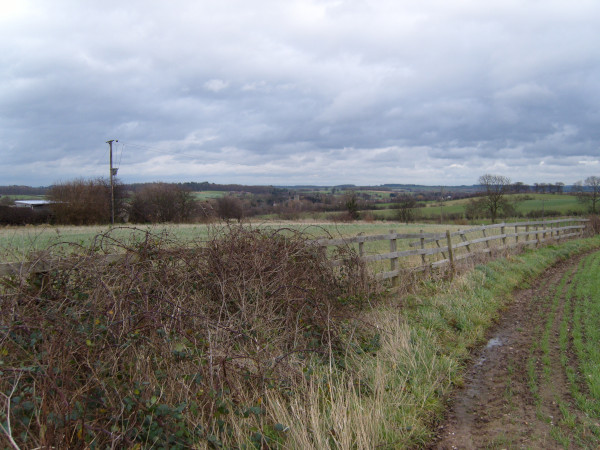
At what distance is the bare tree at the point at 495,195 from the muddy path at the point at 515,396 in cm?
5004

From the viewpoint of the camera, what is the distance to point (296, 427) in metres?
3.66

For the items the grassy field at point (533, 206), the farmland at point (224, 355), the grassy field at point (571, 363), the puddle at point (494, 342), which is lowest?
the puddle at point (494, 342)

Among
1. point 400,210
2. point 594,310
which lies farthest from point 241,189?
point 594,310

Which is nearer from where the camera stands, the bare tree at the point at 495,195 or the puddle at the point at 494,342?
the puddle at the point at 494,342

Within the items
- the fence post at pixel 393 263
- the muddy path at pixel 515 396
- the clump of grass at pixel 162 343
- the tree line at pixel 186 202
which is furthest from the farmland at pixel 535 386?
the tree line at pixel 186 202

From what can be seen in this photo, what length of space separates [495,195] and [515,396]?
53.8m

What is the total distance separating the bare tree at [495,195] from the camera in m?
53.5

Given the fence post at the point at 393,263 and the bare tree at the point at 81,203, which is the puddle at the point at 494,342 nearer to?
the fence post at the point at 393,263

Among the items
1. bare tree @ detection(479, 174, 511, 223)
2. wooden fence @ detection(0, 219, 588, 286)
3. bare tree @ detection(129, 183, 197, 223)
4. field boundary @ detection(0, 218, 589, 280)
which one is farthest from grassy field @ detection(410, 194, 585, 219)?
wooden fence @ detection(0, 219, 588, 286)

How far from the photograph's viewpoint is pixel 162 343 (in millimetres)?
4117

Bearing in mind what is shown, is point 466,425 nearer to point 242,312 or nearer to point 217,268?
point 242,312

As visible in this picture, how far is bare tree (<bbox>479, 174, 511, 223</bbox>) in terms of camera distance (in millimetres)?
53531

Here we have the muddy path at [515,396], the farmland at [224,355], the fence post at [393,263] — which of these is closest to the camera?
the farmland at [224,355]

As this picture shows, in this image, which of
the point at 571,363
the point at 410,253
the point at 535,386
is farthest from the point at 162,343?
the point at 410,253
